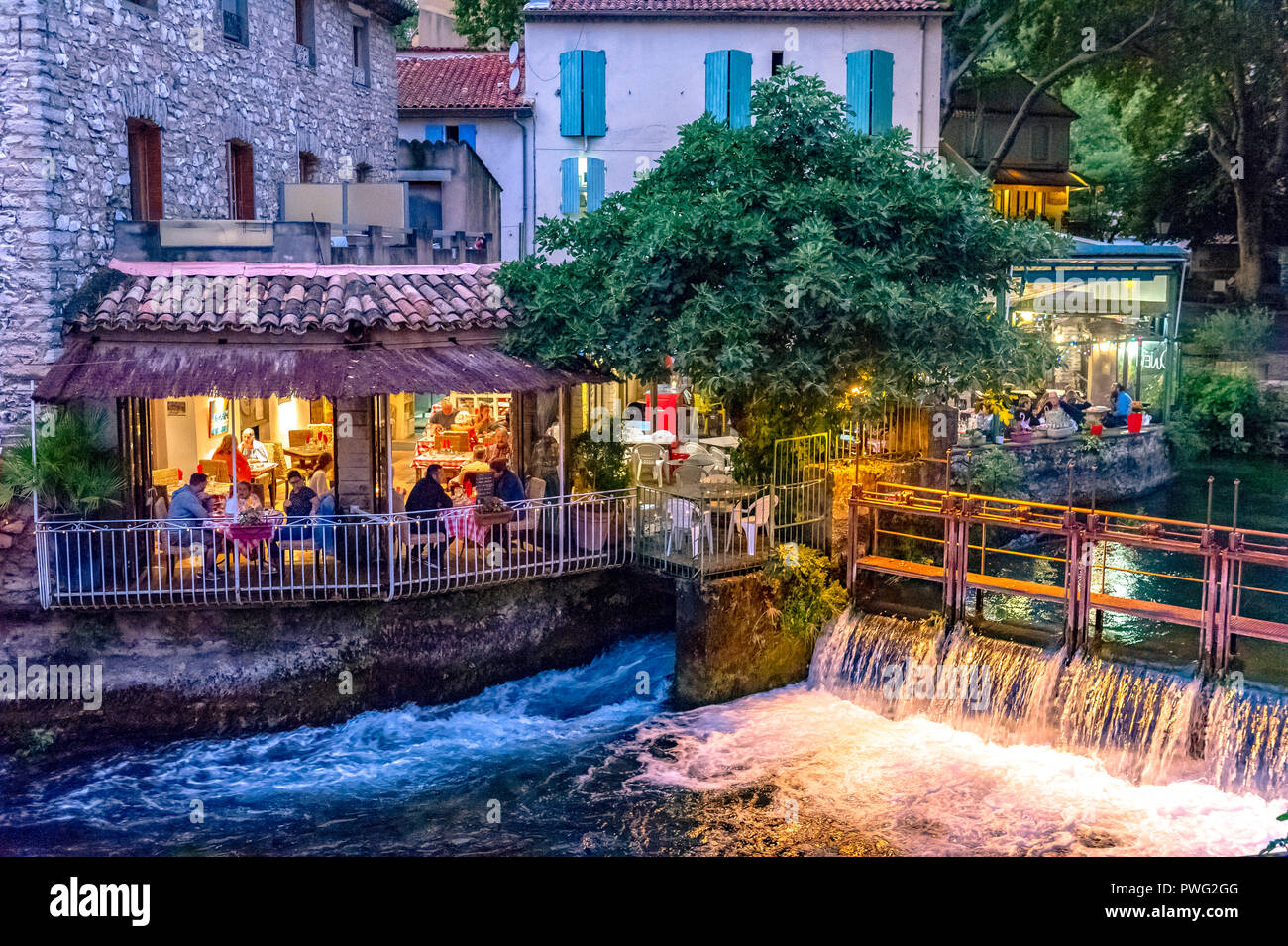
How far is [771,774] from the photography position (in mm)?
15320

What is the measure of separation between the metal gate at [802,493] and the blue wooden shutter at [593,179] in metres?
11.8

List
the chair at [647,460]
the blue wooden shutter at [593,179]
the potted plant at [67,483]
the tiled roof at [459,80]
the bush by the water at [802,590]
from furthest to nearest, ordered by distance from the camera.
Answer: the tiled roof at [459,80] < the blue wooden shutter at [593,179] < the chair at [647,460] < the bush by the water at [802,590] < the potted plant at [67,483]

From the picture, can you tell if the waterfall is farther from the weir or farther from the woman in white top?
the woman in white top

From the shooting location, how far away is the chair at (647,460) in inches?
867

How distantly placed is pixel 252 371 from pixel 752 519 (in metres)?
6.71

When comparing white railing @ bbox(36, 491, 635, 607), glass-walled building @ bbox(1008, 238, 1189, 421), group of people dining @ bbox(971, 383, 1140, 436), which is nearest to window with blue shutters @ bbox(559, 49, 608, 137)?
group of people dining @ bbox(971, 383, 1140, 436)

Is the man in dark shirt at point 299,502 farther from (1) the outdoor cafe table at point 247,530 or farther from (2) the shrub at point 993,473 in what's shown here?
(2) the shrub at point 993,473

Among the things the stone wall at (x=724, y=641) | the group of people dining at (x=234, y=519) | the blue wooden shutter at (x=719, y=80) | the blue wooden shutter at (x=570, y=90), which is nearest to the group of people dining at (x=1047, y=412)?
the blue wooden shutter at (x=719, y=80)

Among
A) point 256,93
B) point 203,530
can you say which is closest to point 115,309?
point 203,530

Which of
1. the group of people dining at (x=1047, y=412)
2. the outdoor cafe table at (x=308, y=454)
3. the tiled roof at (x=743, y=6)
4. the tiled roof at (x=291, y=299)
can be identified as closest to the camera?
the tiled roof at (x=291, y=299)

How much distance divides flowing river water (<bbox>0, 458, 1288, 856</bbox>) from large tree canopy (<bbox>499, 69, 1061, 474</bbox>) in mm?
3634

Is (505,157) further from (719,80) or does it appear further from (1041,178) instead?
(1041,178)

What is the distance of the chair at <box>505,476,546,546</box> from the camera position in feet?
57.9

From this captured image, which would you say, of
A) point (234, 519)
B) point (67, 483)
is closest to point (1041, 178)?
point (234, 519)
